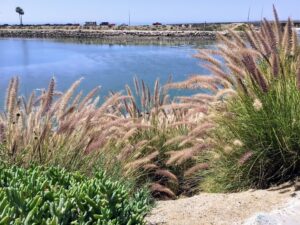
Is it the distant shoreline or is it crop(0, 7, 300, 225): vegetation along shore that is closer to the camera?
crop(0, 7, 300, 225): vegetation along shore

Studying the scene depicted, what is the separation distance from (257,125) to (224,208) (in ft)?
2.70

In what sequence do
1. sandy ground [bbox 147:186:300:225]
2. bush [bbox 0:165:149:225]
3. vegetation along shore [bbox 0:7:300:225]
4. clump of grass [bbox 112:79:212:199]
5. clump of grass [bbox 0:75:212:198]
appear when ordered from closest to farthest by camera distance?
bush [bbox 0:165:149:225], sandy ground [bbox 147:186:300:225], vegetation along shore [bbox 0:7:300:225], clump of grass [bbox 0:75:212:198], clump of grass [bbox 112:79:212:199]

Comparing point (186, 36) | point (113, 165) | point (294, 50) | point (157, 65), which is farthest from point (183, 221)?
point (186, 36)

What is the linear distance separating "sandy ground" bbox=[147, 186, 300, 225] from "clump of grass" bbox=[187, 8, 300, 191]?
0.28 metres

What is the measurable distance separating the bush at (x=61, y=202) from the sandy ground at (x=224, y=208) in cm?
51

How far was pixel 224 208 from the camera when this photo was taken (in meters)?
3.13

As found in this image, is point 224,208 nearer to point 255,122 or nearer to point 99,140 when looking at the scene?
point 255,122

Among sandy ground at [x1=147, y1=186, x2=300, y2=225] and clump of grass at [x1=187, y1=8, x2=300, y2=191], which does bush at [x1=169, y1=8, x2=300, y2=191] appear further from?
sandy ground at [x1=147, y1=186, x2=300, y2=225]

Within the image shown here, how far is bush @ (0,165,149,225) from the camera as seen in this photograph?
2.08 meters

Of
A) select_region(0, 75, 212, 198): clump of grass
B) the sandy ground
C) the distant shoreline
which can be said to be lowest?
the distant shoreline

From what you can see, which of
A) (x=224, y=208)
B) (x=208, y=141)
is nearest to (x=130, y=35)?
(x=208, y=141)

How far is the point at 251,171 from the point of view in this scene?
377cm

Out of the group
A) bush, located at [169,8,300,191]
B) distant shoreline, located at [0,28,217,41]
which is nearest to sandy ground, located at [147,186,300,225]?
bush, located at [169,8,300,191]

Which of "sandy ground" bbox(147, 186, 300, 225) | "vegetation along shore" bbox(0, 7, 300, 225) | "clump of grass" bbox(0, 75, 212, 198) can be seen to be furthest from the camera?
"clump of grass" bbox(0, 75, 212, 198)
